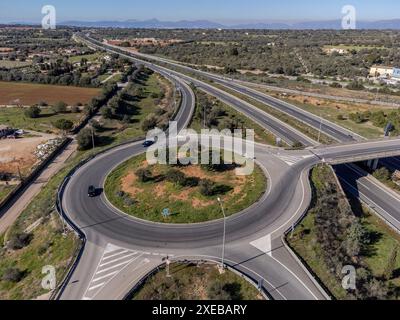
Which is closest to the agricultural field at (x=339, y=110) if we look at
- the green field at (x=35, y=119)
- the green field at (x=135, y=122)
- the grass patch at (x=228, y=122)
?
the grass patch at (x=228, y=122)

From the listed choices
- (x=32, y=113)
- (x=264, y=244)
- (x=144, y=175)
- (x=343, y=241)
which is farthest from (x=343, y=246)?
(x=32, y=113)

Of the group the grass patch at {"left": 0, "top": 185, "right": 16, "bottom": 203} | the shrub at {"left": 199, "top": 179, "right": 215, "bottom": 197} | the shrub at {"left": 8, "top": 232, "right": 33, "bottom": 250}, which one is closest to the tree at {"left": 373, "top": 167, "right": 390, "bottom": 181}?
the shrub at {"left": 199, "top": 179, "right": 215, "bottom": 197}

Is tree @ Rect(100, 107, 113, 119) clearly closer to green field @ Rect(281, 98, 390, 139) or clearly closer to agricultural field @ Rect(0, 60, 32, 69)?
green field @ Rect(281, 98, 390, 139)

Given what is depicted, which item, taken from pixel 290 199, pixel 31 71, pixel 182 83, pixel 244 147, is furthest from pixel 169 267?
pixel 31 71

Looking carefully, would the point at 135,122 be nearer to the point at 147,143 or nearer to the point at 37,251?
the point at 147,143
